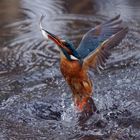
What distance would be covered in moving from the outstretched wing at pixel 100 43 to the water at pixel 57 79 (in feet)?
1.27

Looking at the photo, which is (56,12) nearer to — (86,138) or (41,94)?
(41,94)

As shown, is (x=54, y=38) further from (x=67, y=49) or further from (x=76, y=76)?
(x=76, y=76)

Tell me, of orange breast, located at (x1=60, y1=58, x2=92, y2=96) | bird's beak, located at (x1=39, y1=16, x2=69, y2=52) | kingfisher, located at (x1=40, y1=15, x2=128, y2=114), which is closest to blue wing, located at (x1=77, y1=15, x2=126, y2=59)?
kingfisher, located at (x1=40, y1=15, x2=128, y2=114)

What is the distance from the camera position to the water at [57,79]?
4.48 metres

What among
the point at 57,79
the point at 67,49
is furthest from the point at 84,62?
the point at 57,79

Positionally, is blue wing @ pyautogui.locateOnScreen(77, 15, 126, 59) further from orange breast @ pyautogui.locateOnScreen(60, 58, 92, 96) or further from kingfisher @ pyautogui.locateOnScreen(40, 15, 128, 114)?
orange breast @ pyautogui.locateOnScreen(60, 58, 92, 96)

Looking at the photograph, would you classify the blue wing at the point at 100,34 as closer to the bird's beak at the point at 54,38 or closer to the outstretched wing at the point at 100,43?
the outstretched wing at the point at 100,43

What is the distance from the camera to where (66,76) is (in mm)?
4289

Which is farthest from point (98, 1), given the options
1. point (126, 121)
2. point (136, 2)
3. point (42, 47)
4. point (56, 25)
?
point (126, 121)

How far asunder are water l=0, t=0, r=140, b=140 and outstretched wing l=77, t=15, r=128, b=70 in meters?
0.39

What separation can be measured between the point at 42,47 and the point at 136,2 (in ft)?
5.67

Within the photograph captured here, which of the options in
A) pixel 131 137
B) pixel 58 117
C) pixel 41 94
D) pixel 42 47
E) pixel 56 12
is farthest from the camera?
pixel 56 12

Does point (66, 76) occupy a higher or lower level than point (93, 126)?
higher

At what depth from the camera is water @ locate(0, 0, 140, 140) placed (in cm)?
448
